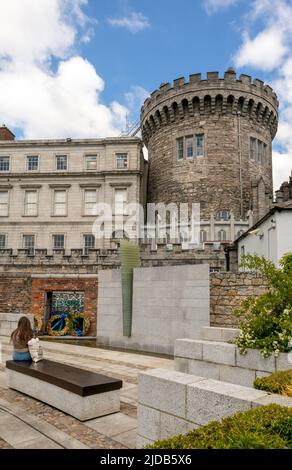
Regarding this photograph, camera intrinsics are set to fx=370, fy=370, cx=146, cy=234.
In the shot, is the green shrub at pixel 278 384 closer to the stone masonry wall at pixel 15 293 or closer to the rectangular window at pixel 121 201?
the stone masonry wall at pixel 15 293

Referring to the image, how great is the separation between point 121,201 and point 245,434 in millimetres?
32147

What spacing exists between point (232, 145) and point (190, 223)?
8.76m

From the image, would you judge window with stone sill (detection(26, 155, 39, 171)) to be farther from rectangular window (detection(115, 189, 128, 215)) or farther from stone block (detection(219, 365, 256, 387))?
stone block (detection(219, 365, 256, 387))

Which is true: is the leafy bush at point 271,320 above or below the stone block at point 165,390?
above

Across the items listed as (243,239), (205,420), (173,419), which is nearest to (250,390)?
(205,420)

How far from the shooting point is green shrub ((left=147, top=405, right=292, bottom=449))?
2773mm

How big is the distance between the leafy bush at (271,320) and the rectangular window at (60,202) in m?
29.7

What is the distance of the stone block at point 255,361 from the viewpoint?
6.46 metres

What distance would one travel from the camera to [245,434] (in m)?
2.87

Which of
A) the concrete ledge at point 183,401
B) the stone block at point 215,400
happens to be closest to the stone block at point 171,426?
the concrete ledge at point 183,401

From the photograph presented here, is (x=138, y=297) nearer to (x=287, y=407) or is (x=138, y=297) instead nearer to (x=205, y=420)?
(x=205, y=420)

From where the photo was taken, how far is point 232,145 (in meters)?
35.0

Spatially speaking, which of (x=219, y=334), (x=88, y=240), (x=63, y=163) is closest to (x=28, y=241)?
(x=88, y=240)

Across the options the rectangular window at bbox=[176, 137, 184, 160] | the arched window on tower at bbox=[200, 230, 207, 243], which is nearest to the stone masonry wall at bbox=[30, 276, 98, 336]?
the arched window on tower at bbox=[200, 230, 207, 243]
